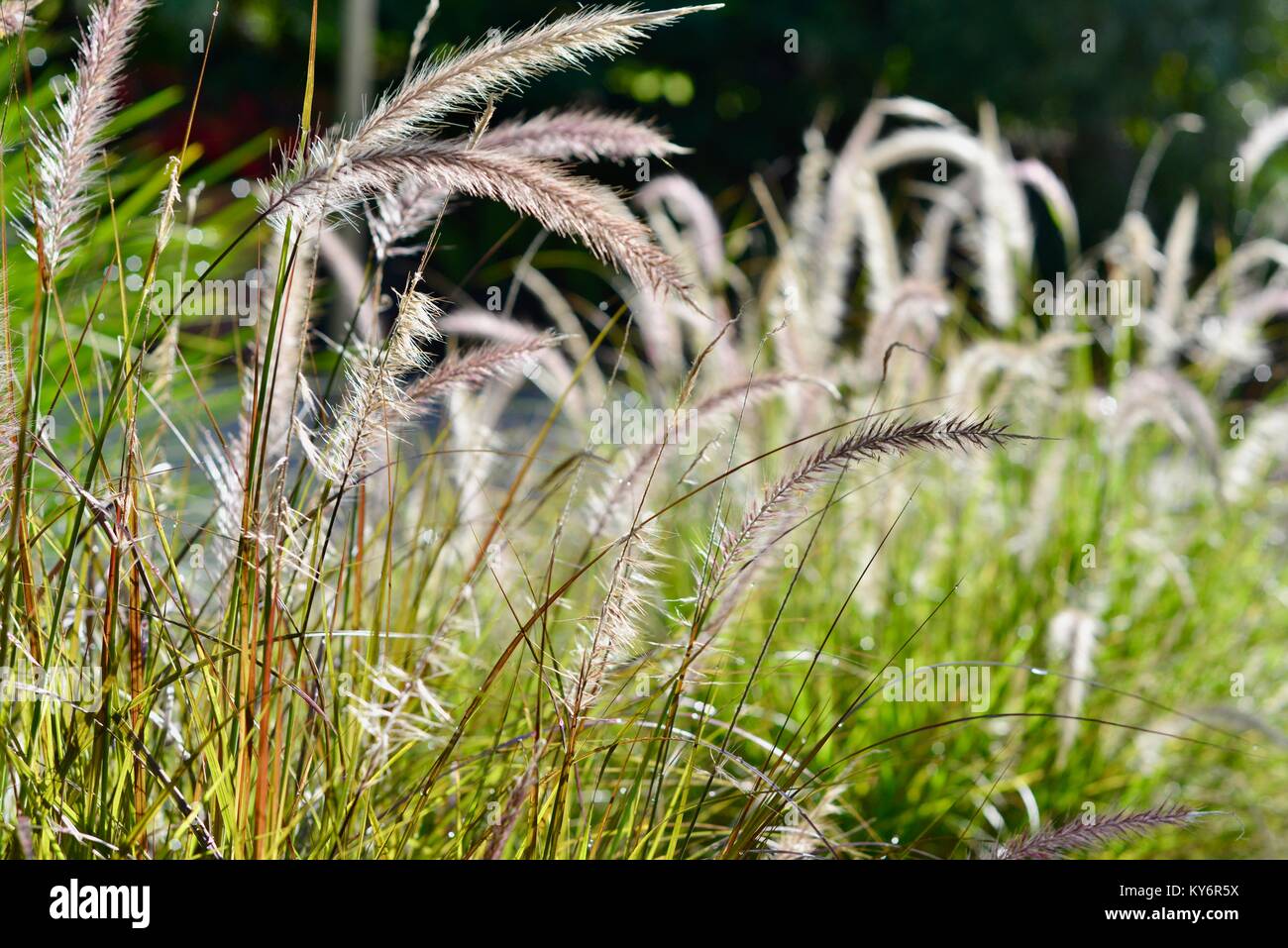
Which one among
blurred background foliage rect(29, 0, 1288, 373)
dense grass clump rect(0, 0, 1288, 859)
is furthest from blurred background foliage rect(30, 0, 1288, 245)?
dense grass clump rect(0, 0, 1288, 859)

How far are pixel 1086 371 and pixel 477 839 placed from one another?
2.62 metres

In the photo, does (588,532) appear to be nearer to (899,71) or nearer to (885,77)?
(885,77)

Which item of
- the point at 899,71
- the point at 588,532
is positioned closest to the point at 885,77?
the point at 899,71

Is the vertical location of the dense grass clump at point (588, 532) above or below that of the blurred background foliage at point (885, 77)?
below

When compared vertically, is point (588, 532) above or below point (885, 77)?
below

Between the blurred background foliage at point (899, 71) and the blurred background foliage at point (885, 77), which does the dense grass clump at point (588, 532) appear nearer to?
the blurred background foliage at point (885, 77)

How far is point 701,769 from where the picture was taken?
1917mm

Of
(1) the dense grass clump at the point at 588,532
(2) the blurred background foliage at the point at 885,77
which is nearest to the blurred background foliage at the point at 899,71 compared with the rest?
(2) the blurred background foliage at the point at 885,77

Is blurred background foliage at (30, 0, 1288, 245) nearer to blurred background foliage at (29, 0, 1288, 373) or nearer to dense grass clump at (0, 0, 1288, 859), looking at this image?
blurred background foliage at (29, 0, 1288, 373)

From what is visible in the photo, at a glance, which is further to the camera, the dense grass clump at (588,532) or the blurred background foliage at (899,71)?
the blurred background foliage at (899,71)

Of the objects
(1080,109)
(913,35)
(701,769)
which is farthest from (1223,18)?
(701,769)

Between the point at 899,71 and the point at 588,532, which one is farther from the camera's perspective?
the point at 899,71

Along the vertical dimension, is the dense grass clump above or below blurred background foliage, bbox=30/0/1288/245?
below
